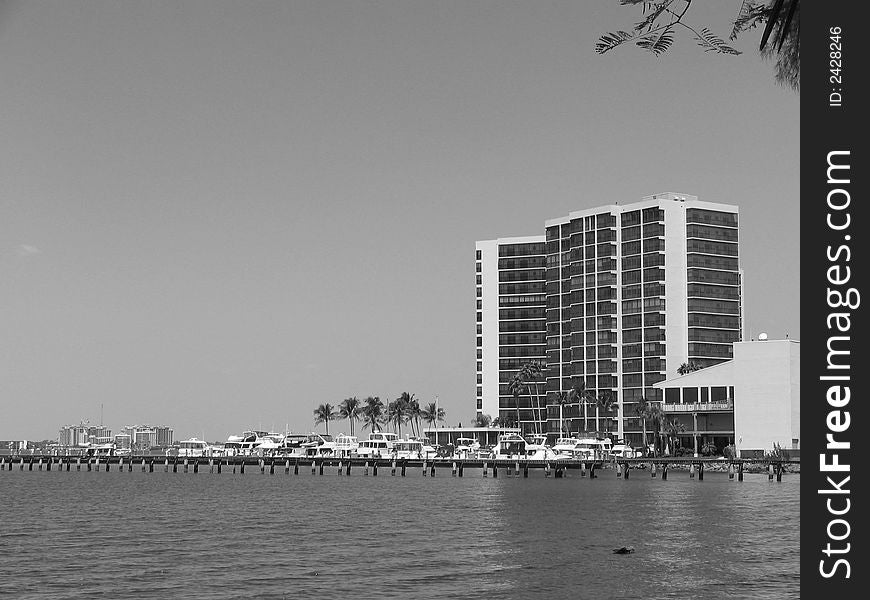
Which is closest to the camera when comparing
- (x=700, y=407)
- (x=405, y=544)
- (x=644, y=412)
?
(x=405, y=544)

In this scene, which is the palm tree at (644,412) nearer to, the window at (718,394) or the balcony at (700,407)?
the balcony at (700,407)

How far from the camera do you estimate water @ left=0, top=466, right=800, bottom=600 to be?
47000mm

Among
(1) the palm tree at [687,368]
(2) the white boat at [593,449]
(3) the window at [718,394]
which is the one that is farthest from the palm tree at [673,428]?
(1) the palm tree at [687,368]

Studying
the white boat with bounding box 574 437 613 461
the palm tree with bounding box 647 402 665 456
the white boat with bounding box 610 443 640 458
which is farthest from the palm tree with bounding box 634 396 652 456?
the white boat with bounding box 574 437 613 461

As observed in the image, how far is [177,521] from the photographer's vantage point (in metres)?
82.0

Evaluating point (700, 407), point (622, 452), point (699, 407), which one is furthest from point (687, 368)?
point (622, 452)

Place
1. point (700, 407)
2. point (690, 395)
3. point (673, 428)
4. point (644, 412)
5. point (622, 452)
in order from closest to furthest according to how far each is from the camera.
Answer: point (700, 407) → point (690, 395) → point (673, 428) → point (644, 412) → point (622, 452)

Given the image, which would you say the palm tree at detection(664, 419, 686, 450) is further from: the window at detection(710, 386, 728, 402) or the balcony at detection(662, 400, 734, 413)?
the window at detection(710, 386, 728, 402)

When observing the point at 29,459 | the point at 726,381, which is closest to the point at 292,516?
the point at 726,381
